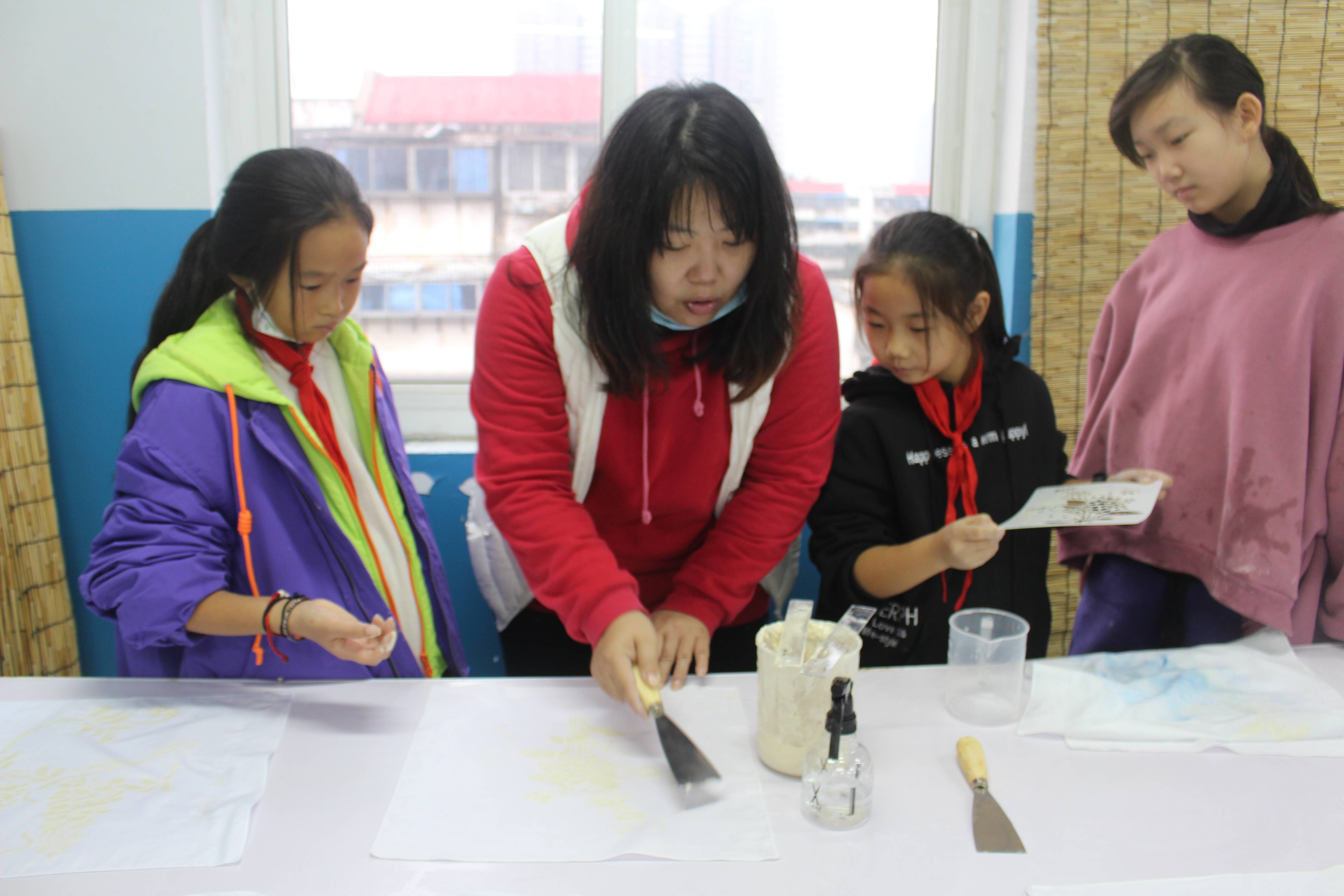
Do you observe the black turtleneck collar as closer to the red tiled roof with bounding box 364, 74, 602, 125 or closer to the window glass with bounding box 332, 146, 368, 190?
the red tiled roof with bounding box 364, 74, 602, 125

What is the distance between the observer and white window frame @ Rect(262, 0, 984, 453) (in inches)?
80.3

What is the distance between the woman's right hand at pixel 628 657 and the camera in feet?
3.24

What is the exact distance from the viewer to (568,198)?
2.15 metres

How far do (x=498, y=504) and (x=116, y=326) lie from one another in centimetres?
126

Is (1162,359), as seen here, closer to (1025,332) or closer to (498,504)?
(1025,332)

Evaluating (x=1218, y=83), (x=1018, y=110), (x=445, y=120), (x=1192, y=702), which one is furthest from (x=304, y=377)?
(x=1018, y=110)

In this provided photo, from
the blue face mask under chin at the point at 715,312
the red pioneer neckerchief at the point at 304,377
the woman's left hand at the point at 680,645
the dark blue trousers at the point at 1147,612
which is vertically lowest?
the dark blue trousers at the point at 1147,612

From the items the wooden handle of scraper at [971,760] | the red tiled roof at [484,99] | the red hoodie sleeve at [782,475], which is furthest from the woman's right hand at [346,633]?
the red tiled roof at [484,99]

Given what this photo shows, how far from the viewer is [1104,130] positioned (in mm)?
2057

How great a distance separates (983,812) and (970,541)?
1.19 ft

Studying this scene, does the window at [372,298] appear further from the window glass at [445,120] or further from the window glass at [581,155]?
the window glass at [581,155]

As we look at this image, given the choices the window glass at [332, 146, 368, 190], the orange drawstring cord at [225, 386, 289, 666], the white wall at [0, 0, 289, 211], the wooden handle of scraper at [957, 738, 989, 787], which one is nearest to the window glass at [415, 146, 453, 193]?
the window glass at [332, 146, 368, 190]

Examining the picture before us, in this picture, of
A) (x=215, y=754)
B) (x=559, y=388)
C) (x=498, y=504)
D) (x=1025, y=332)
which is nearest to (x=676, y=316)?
(x=559, y=388)

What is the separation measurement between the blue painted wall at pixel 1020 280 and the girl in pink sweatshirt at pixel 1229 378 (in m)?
0.71
